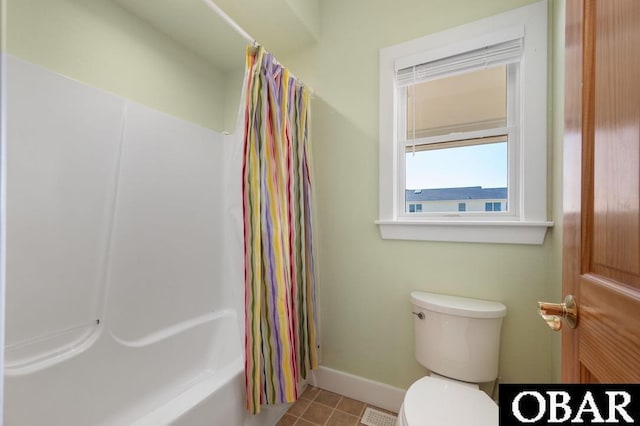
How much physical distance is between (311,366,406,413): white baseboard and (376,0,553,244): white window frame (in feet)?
2.86

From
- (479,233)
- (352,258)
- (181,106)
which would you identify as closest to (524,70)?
(479,233)

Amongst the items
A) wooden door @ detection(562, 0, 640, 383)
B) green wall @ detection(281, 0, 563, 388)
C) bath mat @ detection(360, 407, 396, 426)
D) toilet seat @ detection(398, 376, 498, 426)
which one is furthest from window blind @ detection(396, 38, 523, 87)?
bath mat @ detection(360, 407, 396, 426)

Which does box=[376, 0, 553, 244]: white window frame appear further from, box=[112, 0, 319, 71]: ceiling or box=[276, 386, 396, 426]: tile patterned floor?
box=[276, 386, 396, 426]: tile patterned floor

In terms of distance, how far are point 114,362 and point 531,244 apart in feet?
6.76

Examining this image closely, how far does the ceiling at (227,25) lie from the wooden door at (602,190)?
1.39 m

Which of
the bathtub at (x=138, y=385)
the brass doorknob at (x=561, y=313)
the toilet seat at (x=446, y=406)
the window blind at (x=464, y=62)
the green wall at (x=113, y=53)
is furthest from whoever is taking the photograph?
the window blind at (x=464, y=62)

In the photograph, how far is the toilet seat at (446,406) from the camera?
924 millimetres

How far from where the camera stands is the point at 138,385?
1375 millimetres

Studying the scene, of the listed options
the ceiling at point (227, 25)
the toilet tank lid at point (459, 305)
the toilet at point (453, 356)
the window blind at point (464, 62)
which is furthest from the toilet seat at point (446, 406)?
the ceiling at point (227, 25)

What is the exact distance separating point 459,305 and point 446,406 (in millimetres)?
428

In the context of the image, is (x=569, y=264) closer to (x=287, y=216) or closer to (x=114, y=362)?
(x=287, y=216)

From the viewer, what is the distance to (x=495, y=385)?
1.32 metres

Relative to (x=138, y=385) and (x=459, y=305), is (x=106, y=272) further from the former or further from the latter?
(x=459, y=305)

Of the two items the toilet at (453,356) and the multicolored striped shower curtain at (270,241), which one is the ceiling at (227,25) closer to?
the multicolored striped shower curtain at (270,241)
